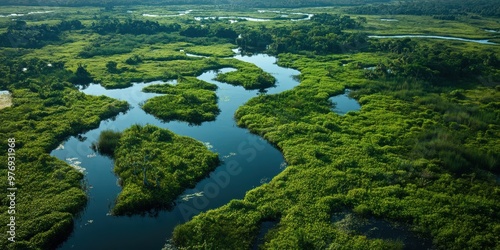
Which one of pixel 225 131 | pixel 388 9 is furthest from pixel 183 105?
pixel 388 9

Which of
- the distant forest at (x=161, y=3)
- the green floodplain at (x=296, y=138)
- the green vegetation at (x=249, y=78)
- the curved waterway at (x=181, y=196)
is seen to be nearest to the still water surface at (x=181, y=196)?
the curved waterway at (x=181, y=196)

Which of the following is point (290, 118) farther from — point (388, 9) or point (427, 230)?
point (388, 9)

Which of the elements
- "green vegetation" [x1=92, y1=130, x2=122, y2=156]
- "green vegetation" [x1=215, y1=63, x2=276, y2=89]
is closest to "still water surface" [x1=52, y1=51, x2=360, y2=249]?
"green vegetation" [x1=92, y1=130, x2=122, y2=156]

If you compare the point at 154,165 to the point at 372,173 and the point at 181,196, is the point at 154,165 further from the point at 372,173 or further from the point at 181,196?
the point at 372,173

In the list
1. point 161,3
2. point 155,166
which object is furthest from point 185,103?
point 161,3

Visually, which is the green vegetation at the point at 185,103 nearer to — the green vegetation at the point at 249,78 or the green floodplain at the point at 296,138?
the green floodplain at the point at 296,138

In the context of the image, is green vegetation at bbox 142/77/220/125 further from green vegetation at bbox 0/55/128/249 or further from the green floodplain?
green vegetation at bbox 0/55/128/249

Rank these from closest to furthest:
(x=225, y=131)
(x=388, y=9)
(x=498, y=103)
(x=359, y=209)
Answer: (x=359, y=209) → (x=225, y=131) → (x=498, y=103) → (x=388, y=9)
